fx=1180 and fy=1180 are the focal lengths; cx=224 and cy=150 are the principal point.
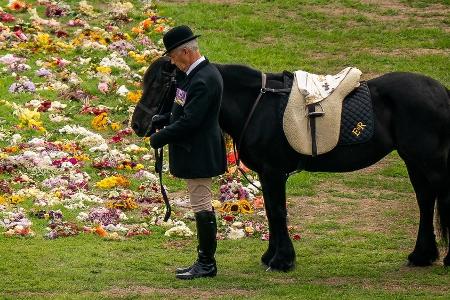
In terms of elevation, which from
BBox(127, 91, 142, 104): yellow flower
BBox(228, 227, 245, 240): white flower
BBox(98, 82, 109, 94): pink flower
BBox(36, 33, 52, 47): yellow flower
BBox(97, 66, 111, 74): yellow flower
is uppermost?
BBox(36, 33, 52, 47): yellow flower

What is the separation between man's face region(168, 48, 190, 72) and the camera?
39.4 feet

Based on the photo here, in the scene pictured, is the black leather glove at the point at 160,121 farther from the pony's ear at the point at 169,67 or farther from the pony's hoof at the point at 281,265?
the pony's hoof at the point at 281,265

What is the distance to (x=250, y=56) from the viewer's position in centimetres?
2377

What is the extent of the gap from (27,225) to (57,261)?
1482 mm

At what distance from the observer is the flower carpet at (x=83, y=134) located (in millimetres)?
15117

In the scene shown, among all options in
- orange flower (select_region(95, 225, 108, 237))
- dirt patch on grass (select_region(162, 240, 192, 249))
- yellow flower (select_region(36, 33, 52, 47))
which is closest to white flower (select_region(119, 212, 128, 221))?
orange flower (select_region(95, 225, 108, 237))

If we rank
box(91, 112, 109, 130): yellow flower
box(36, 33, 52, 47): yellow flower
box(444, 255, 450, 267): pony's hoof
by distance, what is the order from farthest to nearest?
box(36, 33, 52, 47): yellow flower, box(91, 112, 109, 130): yellow flower, box(444, 255, 450, 267): pony's hoof

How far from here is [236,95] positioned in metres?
12.9

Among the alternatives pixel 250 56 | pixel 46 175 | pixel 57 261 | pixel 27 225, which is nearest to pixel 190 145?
pixel 57 261

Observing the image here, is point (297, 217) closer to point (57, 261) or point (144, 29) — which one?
point (57, 261)

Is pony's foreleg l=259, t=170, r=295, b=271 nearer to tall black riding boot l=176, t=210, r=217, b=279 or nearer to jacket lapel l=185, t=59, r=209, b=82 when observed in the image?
tall black riding boot l=176, t=210, r=217, b=279

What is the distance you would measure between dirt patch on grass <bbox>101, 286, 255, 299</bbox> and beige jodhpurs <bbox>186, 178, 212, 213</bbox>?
2.87ft

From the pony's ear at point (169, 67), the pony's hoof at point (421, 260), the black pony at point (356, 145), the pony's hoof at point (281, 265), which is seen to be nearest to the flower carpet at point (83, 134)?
the pony's hoof at point (281, 265)

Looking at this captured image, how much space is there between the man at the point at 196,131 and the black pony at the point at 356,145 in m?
0.58
